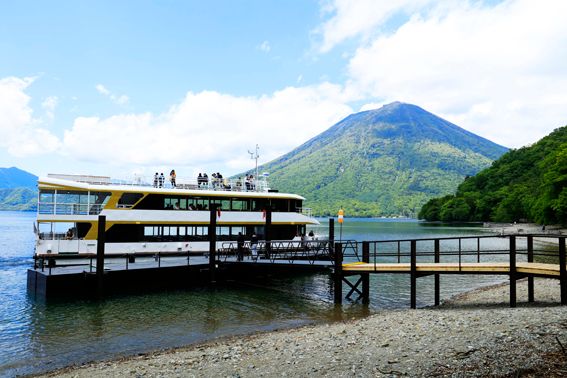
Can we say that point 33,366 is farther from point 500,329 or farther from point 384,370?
point 500,329

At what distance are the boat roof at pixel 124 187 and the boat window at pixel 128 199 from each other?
28 centimetres

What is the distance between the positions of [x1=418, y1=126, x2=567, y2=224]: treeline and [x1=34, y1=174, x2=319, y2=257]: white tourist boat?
55686mm

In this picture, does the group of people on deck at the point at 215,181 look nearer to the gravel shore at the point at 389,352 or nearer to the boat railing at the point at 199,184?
the boat railing at the point at 199,184

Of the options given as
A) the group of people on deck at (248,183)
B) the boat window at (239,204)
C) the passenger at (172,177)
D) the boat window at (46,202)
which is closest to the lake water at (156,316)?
the boat window at (46,202)

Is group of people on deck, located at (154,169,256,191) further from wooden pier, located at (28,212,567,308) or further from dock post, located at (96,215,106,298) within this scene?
dock post, located at (96,215,106,298)

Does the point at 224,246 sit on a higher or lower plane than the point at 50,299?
higher

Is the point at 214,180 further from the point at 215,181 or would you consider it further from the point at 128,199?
the point at 128,199

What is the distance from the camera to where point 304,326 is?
55.2 feet

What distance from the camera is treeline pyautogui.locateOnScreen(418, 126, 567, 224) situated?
7319 centimetres

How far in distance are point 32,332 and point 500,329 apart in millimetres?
16343

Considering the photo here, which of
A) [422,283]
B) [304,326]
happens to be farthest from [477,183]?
[304,326]

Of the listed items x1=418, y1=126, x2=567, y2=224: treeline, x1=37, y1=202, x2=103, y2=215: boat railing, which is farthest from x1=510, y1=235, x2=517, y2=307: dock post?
x1=418, y1=126, x2=567, y2=224: treeline

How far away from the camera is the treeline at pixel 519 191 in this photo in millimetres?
73188

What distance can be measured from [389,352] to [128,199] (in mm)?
21660
